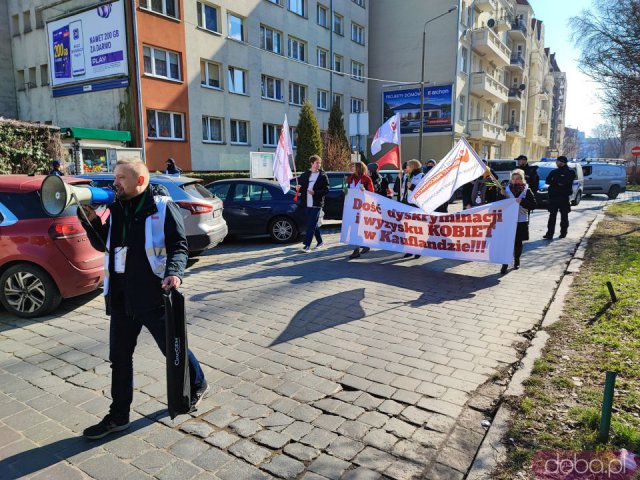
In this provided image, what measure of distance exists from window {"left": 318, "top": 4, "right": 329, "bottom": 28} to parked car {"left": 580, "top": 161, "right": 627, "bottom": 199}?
1924 cm

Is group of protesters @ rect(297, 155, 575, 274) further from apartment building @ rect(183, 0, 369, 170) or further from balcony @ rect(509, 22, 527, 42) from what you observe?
balcony @ rect(509, 22, 527, 42)

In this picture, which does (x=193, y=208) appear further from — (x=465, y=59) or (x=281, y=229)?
(x=465, y=59)

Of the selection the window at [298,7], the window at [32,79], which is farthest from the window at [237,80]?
the window at [32,79]

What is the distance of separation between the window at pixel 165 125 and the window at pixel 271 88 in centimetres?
650

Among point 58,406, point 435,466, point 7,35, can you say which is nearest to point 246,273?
point 58,406

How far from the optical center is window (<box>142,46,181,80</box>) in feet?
70.9

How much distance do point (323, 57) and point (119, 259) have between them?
32586 millimetres

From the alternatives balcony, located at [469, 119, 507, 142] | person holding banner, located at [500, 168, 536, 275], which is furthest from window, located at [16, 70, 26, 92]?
balcony, located at [469, 119, 507, 142]

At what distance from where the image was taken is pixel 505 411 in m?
3.44

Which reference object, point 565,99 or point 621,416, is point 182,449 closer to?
point 621,416

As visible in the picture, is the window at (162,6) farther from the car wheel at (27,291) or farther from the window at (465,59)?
the window at (465,59)

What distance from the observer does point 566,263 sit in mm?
8922

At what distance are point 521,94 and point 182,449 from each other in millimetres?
56847

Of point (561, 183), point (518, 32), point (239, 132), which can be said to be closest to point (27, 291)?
point (561, 183)
